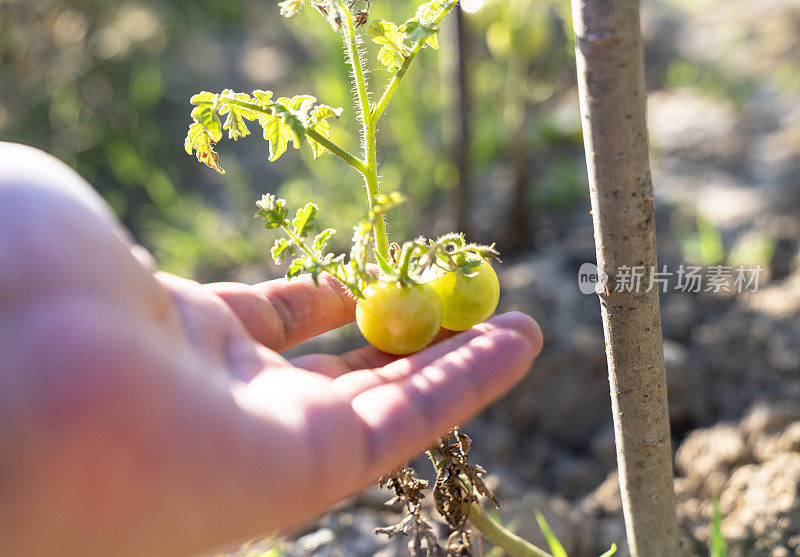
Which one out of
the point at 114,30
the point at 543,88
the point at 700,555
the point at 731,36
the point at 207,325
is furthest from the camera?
the point at 114,30

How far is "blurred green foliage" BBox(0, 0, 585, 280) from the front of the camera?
351 cm

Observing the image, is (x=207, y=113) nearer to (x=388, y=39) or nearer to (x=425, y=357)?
(x=388, y=39)

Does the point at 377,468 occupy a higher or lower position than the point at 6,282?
lower

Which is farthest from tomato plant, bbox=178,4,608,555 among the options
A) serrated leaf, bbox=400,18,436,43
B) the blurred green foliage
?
the blurred green foliage

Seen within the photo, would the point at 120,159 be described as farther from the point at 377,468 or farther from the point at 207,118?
the point at 377,468

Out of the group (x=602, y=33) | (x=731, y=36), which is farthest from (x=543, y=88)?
(x=602, y=33)

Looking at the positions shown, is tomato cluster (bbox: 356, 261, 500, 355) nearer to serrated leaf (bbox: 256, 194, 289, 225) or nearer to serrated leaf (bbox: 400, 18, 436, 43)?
serrated leaf (bbox: 256, 194, 289, 225)

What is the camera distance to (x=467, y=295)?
1.12 m

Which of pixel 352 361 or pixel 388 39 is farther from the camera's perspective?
pixel 352 361

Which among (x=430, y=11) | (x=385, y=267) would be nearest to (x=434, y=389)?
(x=385, y=267)

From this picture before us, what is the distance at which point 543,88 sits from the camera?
146 inches

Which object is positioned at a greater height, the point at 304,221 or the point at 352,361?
the point at 304,221

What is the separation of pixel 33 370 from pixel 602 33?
0.87 meters

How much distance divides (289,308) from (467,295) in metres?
0.38
